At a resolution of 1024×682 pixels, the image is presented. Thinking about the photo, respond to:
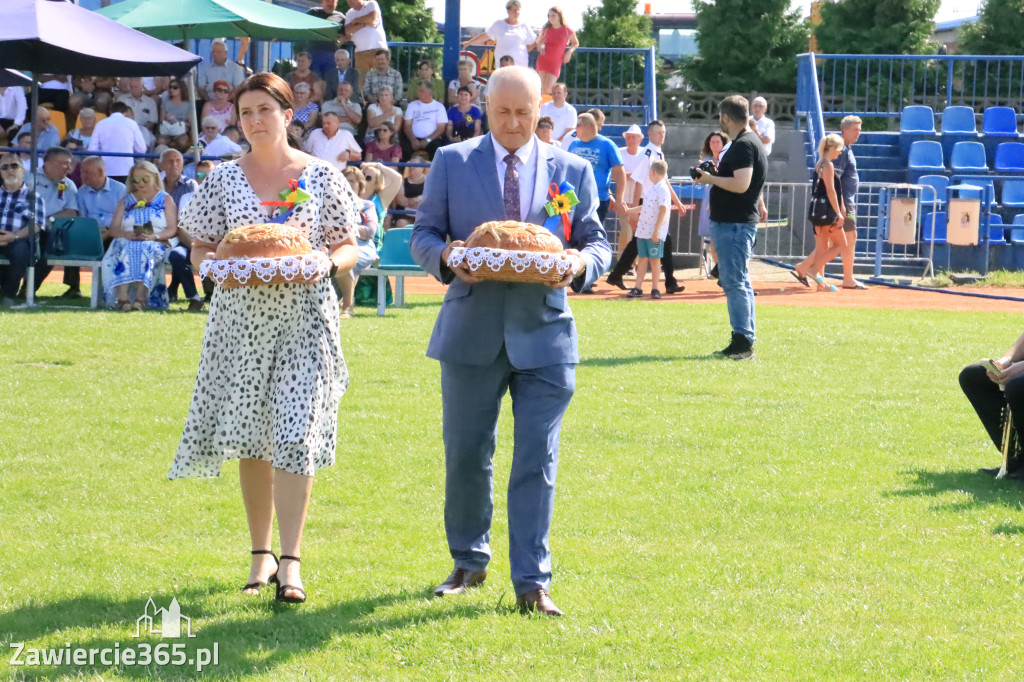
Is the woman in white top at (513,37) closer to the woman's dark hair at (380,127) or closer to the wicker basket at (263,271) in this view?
the woman's dark hair at (380,127)

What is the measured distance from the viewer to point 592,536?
654cm

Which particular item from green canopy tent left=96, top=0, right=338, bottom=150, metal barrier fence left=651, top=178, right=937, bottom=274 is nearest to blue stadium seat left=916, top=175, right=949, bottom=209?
metal barrier fence left=651, top=178, right=937, bottom=274

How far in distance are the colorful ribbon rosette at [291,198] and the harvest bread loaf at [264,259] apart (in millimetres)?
180

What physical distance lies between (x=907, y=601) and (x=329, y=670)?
2354 mm

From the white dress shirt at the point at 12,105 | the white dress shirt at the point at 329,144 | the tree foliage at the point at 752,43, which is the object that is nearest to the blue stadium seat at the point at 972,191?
the white dress shirt at the point at 329,144

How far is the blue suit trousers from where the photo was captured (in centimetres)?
531

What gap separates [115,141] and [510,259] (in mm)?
15199

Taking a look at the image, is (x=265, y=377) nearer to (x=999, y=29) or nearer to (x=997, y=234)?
(x=997, y=234)

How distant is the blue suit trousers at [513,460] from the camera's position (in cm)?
531

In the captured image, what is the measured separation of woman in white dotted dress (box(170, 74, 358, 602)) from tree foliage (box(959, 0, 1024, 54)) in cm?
4010

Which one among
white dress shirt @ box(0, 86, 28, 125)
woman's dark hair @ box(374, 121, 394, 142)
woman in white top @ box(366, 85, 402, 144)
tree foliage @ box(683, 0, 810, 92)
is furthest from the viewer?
tree foliage @ box(683, 0, 810, 92)

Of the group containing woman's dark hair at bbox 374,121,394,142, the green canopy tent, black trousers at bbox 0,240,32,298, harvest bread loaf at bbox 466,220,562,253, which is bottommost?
black trousers at bbox 0,240,32,298

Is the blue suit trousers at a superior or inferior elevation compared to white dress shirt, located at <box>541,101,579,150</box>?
inferior

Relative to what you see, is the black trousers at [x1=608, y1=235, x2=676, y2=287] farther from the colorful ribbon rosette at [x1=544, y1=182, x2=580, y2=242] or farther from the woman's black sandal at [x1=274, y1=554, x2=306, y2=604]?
the woman's black sandal at [x1=274, y1=554, x2=306, y2=604]
